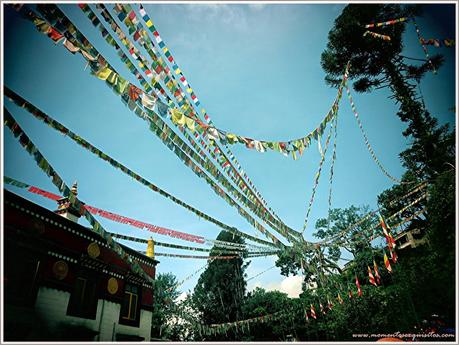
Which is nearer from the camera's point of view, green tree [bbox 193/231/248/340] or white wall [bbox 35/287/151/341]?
white wall [bbox 35/287/151/341]

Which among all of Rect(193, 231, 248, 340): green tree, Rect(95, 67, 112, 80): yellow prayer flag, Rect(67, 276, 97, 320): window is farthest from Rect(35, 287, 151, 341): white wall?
Rect(193, 231, 248, 340): green tree

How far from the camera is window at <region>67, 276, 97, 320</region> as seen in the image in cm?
996

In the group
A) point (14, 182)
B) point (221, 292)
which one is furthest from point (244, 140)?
point (221, 292)

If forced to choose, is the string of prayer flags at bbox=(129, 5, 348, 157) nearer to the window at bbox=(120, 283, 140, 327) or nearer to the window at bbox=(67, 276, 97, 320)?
the window at bbox=(67, 276, 97, 320)

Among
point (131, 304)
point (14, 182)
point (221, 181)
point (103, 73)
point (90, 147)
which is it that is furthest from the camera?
→ point (131, 304)

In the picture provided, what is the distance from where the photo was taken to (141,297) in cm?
1357

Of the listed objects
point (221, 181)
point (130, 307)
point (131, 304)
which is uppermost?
point (221, 181)

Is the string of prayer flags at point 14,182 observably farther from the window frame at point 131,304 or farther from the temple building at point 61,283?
the window frame at point 131,304

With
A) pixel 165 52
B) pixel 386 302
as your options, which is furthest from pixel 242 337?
pixel 165 52

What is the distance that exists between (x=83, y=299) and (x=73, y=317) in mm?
780

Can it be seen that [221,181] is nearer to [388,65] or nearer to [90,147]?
[90,147]

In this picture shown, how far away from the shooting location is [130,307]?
12789 millimetres

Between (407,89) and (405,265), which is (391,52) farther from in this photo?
(405,265)

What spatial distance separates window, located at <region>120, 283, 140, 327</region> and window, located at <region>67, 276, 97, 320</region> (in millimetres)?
1880
